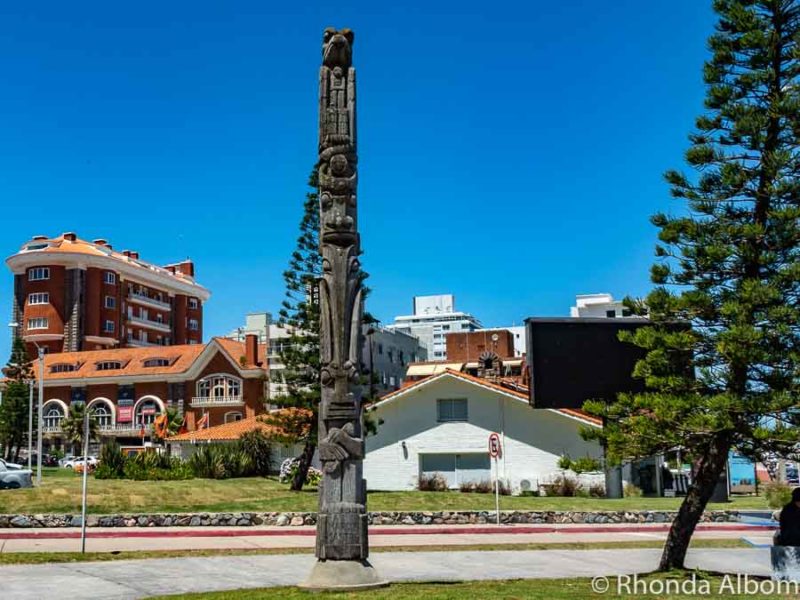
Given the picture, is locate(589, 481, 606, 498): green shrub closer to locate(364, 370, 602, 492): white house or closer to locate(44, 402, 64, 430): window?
locate(364, 370, 602, 492): white house

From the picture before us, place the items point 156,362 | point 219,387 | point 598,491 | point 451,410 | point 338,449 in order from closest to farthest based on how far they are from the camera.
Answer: point 338,449
point 598,491
point 451,410
point 219,387
point 156,362

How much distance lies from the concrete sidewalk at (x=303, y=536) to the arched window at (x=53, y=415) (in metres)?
65.4

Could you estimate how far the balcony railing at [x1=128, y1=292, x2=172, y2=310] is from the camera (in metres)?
110

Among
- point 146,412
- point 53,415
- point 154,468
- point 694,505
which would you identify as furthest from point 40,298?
point 694,505

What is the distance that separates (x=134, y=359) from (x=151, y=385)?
4.69 meters

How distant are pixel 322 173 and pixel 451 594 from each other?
6443 millimetres

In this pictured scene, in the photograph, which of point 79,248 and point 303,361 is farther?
point 79,248

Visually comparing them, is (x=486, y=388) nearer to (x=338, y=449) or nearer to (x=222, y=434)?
(x=222, y=434)

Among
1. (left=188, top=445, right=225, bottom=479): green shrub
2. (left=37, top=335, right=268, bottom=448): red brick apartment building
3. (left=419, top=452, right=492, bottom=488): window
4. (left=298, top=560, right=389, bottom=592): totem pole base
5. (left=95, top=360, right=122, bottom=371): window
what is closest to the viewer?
(left=298, top=560, right=389, bottom=592): totem pole base

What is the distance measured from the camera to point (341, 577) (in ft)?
40.2

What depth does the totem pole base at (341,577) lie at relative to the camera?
1216 centimetres

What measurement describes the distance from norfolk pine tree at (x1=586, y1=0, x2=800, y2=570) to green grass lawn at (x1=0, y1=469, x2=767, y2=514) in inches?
636

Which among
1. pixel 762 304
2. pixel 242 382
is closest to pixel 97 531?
pixel 762 304

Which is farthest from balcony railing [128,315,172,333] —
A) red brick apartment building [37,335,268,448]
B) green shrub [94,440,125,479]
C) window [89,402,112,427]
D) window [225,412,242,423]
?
green shrub [94,440,125,479]
